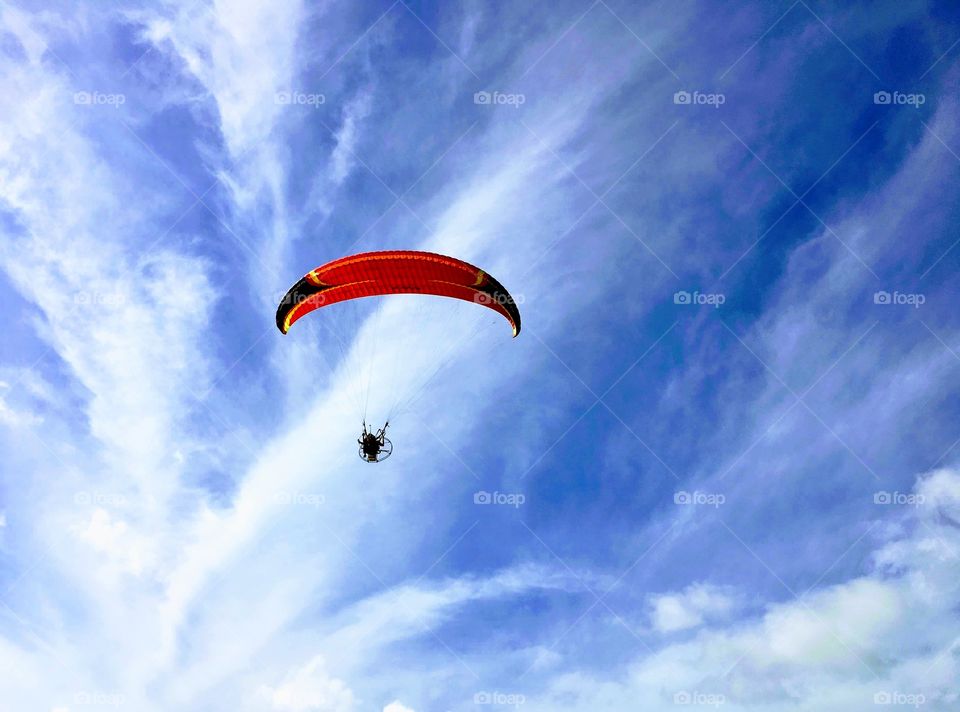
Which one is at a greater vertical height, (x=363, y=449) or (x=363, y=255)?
(x=363, y=255)

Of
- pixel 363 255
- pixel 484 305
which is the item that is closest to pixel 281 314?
pixel 363 255

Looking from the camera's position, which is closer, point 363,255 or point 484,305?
point 363,255

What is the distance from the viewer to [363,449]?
3319 centimetres

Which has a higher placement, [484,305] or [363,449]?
[484,305]

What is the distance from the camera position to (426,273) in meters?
Answer: 31.0

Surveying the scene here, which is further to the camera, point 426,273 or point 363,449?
point 363,449

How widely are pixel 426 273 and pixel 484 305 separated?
332 centimetres

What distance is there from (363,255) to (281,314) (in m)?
4.96

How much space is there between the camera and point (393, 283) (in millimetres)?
31547

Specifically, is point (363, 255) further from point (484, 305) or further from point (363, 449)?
point (363, 449)

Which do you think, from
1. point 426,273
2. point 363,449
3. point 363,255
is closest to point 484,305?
point 426,273

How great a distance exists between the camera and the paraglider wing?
1197 inches

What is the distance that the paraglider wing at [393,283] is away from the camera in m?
30.4

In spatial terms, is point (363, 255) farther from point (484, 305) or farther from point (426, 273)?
point (484, 305)
